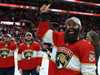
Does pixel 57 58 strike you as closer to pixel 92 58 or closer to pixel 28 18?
pixel 92 58

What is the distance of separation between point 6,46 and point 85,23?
20.2 metres

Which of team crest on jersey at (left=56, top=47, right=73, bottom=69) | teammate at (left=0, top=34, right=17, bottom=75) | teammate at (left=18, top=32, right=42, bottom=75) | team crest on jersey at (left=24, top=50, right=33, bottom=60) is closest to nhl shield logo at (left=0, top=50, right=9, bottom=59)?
teammate at (left=0, top=34, right=17, bottom=75)

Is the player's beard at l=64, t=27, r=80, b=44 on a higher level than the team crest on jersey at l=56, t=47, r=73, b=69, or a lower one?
higher

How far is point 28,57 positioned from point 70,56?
57.1 inches

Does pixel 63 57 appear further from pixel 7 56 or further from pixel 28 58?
pixel 7 56

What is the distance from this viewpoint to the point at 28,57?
237 cm

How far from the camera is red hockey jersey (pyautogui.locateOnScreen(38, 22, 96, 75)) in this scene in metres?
1.04

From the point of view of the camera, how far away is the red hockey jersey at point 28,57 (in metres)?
2.36

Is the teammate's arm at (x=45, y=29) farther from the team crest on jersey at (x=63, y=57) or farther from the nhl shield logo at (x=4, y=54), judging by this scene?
the nhl shield logo at (x=4, y=54)

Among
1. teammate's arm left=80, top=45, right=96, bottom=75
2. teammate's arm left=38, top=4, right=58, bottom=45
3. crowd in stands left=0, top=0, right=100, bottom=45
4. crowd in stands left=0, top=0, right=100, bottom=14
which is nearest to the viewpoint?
teammate's arm left=80, top=45, right=96, bottom=75

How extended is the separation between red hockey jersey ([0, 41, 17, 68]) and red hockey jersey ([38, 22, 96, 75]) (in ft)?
4.43

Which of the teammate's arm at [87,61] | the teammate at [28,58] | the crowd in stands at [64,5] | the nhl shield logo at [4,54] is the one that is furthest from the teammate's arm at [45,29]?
the crowd in stands at [64,5]

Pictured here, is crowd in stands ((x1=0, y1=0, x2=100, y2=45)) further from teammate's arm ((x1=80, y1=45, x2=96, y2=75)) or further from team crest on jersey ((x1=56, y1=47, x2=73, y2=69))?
teammate's arm ((x1=80, y1=45, x2=96, y2=75))

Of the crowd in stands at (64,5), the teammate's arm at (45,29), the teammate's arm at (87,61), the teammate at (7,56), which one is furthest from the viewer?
the crowd in stands at (64,5)
